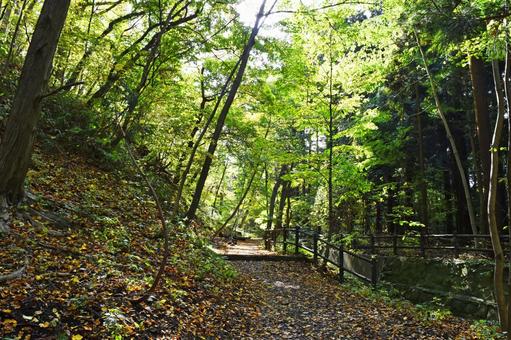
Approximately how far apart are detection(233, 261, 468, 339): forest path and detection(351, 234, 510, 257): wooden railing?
9.29ft

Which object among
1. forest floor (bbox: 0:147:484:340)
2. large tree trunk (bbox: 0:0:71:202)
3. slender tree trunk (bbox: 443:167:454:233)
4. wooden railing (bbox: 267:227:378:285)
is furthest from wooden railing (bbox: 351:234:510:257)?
large tree trunk (bbox: 0:0:71:202)

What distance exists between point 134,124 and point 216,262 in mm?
→ 5032

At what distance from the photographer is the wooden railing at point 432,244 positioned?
10393 millimetres

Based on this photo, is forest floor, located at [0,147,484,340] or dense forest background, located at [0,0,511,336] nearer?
forest floor, located at [0,147,484,340]

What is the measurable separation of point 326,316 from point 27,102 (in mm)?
6967

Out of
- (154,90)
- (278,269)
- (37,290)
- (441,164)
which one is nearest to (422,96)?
(441,164)

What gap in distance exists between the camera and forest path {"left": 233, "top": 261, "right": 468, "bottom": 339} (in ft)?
21.1

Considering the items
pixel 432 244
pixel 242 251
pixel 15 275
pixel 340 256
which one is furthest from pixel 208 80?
pixel 432 244

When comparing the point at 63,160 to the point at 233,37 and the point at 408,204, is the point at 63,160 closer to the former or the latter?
the point at 233,37

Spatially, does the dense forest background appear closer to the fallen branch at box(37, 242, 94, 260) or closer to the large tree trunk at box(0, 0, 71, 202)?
the large tree trunk at box(0, 0, 71, 202)

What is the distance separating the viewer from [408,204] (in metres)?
20.7

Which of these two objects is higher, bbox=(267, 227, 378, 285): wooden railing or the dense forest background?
the dense forest background

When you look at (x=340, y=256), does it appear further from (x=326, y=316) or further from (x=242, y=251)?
(x=242, y=251)

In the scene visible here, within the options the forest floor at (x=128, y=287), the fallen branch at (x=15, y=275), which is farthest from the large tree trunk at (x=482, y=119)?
the fallen branch at (x=15, y=275)
